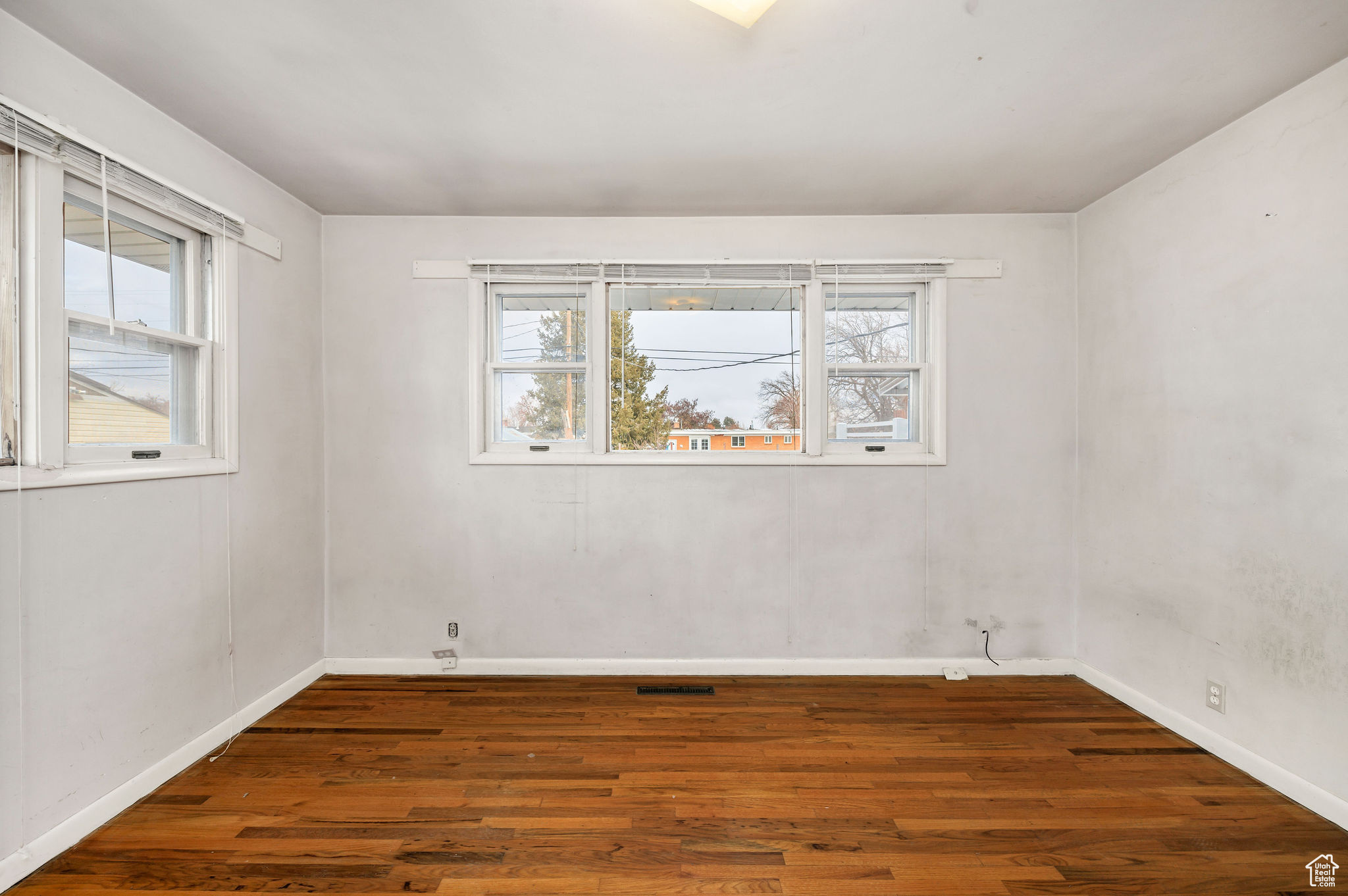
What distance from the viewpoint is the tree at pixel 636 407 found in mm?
3352

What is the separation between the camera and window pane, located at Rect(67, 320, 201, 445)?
197 centimetres

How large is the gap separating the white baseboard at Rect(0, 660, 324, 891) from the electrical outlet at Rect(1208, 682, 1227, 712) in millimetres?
4419

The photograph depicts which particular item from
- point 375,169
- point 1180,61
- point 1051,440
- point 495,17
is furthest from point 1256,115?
point 375,169

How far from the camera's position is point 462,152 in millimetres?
2488

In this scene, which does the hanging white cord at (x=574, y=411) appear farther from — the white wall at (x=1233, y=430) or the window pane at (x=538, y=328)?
the white wall at (x=1233, y=430)

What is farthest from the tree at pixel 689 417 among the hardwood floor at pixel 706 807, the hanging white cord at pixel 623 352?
the hardwood floor at pixel 706 807

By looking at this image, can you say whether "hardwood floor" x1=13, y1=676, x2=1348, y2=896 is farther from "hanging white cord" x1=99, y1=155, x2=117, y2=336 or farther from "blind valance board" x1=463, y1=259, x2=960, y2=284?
"blind valance board" x1=463, y1=259, x2=960, y2=284

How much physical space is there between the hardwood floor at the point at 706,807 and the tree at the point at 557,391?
5.03 feet

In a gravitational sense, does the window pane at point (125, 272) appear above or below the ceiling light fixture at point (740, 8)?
below

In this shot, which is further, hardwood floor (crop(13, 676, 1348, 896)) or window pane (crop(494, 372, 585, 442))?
window pane (crop(494, 372, 585, 442))

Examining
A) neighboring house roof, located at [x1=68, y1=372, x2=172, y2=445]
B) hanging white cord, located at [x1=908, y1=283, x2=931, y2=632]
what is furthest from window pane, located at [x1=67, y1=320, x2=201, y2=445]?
hanging white cord, located at [x1=908, y1=283, x2=931, y2=632]

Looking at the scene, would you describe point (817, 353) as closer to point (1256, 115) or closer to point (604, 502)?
point (604, 502)

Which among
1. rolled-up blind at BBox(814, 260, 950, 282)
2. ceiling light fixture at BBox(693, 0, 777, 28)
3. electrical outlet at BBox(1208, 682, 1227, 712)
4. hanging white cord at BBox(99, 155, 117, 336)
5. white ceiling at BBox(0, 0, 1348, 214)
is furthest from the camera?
rolled-up blind at BBox(814, 260, 950, 282)

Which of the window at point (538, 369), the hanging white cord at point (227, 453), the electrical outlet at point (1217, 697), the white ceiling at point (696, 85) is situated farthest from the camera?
the window at point (538, 369)
